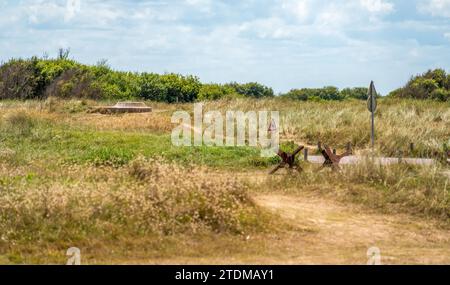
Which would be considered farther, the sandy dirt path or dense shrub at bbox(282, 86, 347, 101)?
dense shrub at bbox(282, 86, 347, 101)

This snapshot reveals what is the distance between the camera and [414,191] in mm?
10961

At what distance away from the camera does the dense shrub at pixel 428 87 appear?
36781 millimetres

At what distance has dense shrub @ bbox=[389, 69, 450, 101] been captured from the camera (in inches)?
1448

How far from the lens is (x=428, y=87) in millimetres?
38000

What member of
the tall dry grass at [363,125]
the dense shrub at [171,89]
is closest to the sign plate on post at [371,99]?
the tall dry grass at [363,125]

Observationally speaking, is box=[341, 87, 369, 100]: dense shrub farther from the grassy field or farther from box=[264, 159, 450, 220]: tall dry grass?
box=[264, 159, 450, 220]: tall dry grass

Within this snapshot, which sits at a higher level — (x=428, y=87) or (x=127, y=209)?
(x=428, y=87)

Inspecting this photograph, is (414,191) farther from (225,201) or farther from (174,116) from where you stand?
(174,116)

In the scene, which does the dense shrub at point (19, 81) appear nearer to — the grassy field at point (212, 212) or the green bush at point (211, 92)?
the green bush at point (211, 92)

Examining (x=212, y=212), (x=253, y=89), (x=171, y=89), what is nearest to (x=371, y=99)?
(x=212, y=212)

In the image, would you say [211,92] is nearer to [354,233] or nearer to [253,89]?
[253,89]

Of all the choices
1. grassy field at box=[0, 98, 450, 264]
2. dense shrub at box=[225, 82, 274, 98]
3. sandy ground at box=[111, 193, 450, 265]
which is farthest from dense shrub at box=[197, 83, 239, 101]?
sandy ground at box=[111, 193, 450, 265]

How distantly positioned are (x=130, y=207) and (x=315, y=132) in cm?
1175
